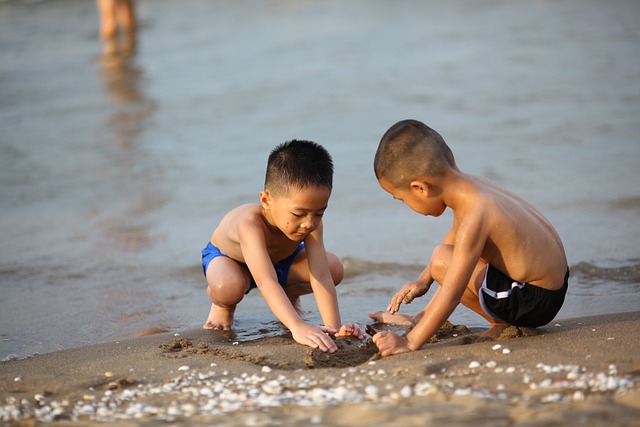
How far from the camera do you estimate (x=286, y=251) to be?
445cm

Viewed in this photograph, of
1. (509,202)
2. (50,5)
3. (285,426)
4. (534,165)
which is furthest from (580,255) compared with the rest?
(50,5)

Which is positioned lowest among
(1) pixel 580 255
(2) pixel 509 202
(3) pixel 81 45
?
(1) pixel 580 255

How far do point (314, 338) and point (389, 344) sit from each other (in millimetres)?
405

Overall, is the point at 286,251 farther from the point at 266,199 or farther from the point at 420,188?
the point at 420,188

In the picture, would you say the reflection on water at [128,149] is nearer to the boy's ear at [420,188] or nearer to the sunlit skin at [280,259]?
the sunlit skin at [280,259]

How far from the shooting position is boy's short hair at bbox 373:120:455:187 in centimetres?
354

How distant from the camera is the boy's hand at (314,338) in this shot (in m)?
3.75

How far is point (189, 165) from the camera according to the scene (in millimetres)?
8328

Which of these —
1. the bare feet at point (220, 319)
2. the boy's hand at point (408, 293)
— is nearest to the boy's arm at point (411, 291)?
the boy's hand at point (408, 293)

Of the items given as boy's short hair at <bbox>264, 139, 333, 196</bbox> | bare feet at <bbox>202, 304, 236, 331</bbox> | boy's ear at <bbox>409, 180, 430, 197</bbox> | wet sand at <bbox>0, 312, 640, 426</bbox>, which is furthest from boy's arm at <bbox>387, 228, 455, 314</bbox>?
bare feet at <bbox>202, 304, 236, 331</bbox>

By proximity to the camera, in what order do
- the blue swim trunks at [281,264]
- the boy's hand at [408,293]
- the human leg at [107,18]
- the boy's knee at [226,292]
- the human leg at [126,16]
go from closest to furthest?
the boy's hand at [408,293] < the boy's knee at [226,292] < the blue swim trunks at [281,264] < the human leg at [107,18] < the human leg at [126,16]

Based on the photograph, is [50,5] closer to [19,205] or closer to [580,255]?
[19,205]

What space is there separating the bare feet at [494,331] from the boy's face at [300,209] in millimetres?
915

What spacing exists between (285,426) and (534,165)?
5.53 meters
